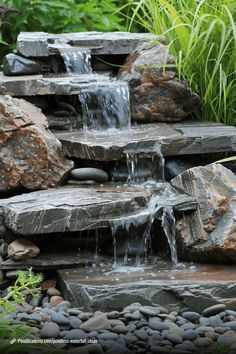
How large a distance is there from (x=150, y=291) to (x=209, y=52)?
2417 mm

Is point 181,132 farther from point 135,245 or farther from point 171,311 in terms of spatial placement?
point 171,311

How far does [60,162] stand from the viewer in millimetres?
5188

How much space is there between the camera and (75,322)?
3854mm

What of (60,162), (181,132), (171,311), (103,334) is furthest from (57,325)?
(181,132)

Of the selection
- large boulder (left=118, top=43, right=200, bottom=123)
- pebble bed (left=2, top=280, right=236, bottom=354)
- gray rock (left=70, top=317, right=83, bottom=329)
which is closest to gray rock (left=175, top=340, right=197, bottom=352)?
pebble bed (left=2, top=280, right=236, bottom=354)

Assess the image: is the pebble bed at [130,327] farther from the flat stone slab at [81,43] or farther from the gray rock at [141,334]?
the flat stone slab at [81,43]

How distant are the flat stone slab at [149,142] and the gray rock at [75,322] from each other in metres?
1.58

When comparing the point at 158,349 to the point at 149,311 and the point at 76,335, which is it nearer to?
the point at 76,335

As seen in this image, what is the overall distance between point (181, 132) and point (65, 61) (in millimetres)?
1300

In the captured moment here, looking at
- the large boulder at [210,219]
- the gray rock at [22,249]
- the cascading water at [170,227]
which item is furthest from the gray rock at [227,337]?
the gray rock at [22,249]

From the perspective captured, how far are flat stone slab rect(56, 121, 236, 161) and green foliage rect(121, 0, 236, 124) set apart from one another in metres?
0.46

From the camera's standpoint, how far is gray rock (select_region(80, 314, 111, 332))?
12.2 feet

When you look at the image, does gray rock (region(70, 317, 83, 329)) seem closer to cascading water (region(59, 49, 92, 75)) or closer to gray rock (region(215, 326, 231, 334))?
gray rock (region(215, 326, 231, 334))

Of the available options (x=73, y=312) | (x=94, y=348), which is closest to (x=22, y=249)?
(x=73, y=312)
